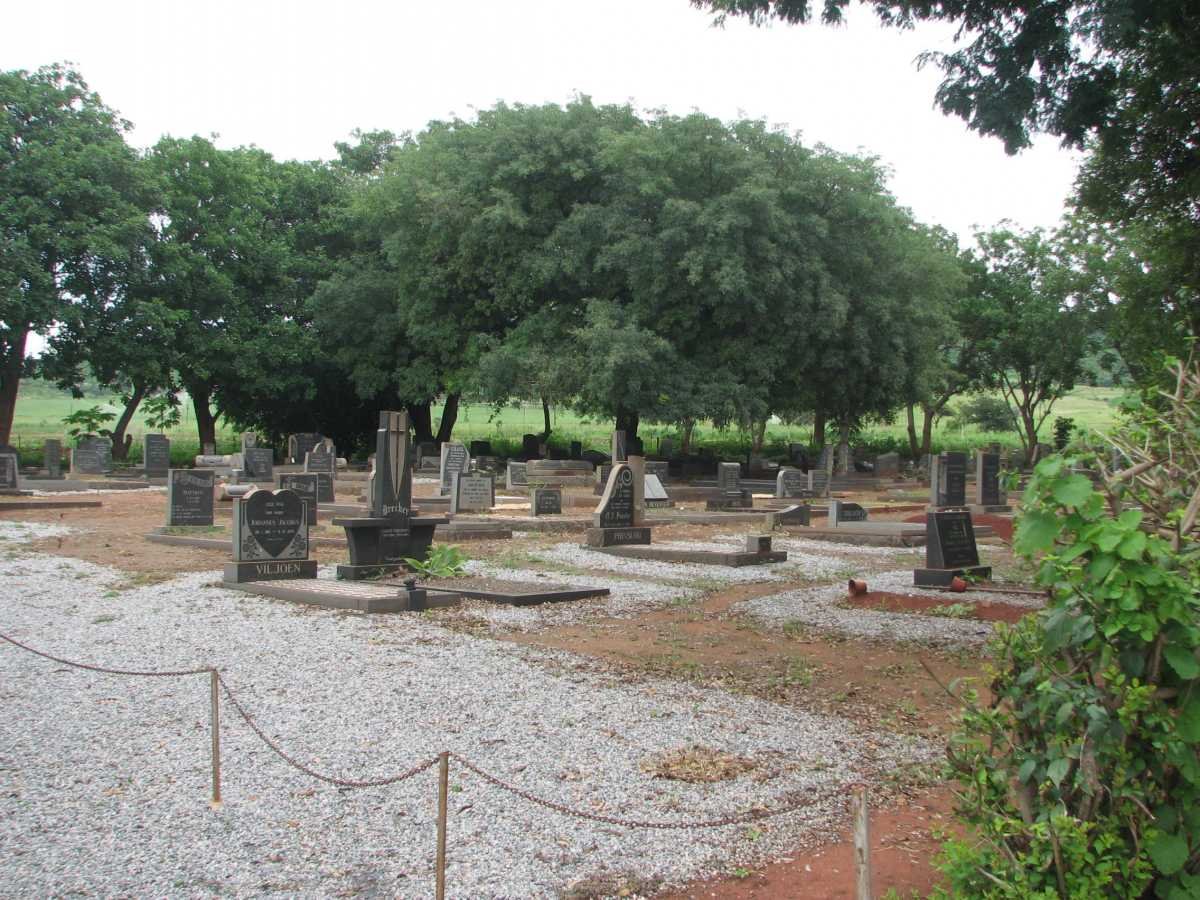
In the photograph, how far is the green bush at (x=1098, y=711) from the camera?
3.09 m

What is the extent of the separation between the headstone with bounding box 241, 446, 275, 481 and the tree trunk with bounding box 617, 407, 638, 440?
428 inches

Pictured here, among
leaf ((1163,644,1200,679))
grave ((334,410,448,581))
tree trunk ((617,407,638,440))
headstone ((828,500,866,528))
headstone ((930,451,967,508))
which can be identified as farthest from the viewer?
tree trunk ((617,407,638,440))

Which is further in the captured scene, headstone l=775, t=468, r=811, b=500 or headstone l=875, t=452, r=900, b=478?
headstone l=875, t=452, r=900, b=478

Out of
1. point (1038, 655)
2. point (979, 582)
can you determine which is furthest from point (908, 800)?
point (979, 582)

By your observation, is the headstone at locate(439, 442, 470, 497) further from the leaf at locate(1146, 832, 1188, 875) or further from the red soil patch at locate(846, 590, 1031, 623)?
the leaf at locate(1146, 832, 1188, 875)

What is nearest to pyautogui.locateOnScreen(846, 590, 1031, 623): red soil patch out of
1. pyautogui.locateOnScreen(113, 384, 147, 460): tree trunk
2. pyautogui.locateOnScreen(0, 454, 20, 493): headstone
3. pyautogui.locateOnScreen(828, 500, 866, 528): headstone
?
pyautogui.locateOnScreen(828, 500, 866, 528): headstone

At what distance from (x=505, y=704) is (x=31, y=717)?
123 inches

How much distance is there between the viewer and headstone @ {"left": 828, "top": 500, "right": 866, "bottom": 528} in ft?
70.4

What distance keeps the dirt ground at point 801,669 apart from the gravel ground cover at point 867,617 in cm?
37

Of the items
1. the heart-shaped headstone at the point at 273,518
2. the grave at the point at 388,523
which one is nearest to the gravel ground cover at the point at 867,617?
the grave at the point at 388,523

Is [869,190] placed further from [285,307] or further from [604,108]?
[285,307]

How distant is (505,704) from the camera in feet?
24.2

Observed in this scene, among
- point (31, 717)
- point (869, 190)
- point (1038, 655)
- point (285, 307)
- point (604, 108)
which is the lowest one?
point (31, 717)

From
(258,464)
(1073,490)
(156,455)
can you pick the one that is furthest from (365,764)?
(156,455)
